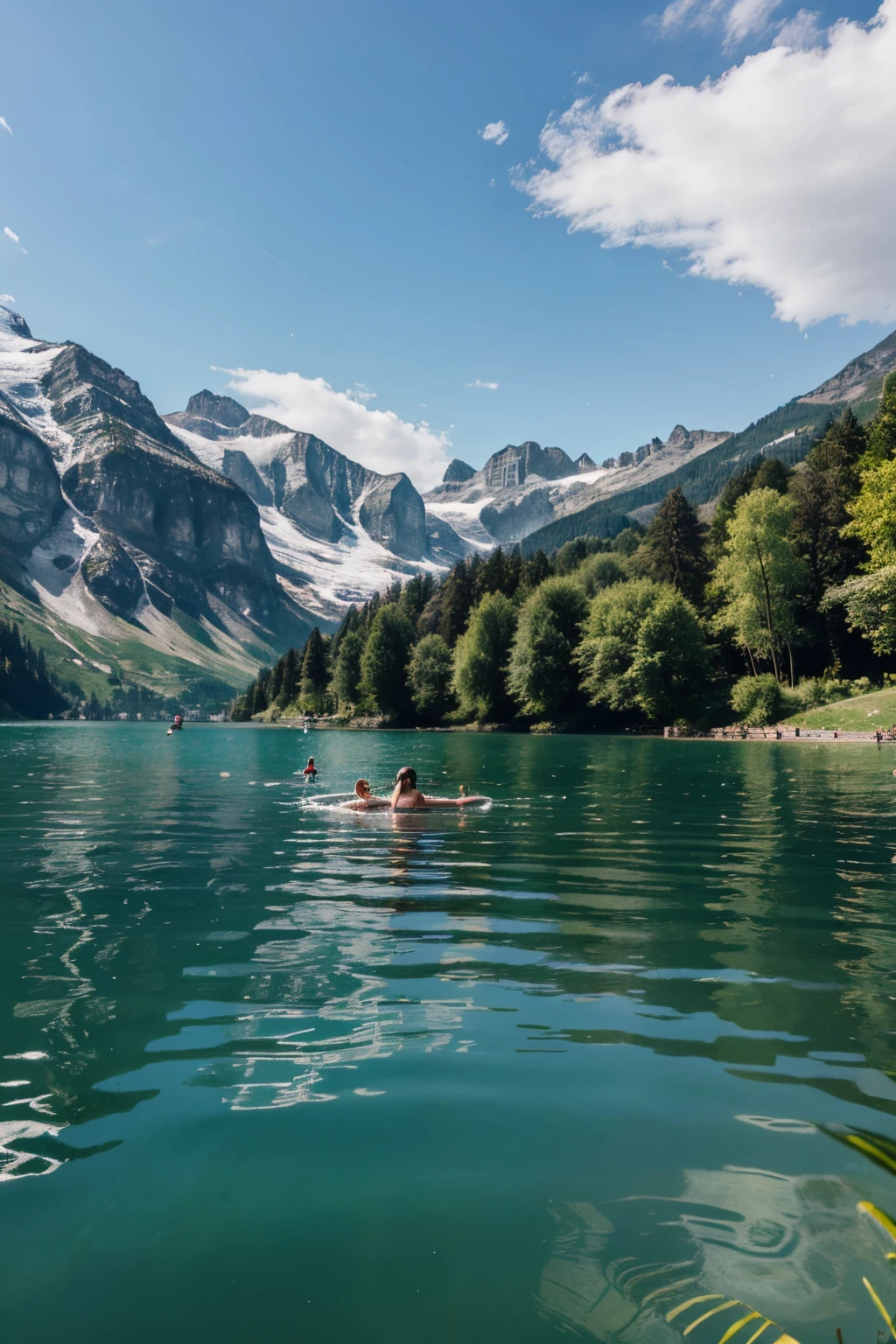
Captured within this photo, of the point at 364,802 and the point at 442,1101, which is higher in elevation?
the point at 364,802

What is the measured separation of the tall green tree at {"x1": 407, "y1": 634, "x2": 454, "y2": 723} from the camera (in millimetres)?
120625

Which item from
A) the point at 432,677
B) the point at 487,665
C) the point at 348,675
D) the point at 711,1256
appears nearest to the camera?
the point at 711,1256

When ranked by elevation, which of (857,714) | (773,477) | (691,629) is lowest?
(857,714)

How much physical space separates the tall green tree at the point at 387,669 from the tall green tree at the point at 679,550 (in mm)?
44600

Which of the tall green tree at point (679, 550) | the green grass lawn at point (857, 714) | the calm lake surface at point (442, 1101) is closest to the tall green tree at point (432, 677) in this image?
the tall green tree at point (679, 550)

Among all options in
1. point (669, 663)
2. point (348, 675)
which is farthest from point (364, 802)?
point (348, 675)

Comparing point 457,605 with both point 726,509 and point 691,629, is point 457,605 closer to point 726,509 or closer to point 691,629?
point 726,509

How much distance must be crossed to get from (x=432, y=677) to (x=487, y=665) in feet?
48.1

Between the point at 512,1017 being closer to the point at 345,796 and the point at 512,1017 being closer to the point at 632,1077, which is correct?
the point at 632,1077

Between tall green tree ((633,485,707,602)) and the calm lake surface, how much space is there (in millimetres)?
92202

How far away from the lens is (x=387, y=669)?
131 metres

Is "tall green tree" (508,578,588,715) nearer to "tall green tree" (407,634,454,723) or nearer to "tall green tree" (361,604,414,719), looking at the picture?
"tall green tree" (407,634,454,723)

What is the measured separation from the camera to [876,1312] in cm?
409

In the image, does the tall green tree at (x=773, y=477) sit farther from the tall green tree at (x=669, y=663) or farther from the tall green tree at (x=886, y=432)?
the tall green tree at (x=669, y=663)
